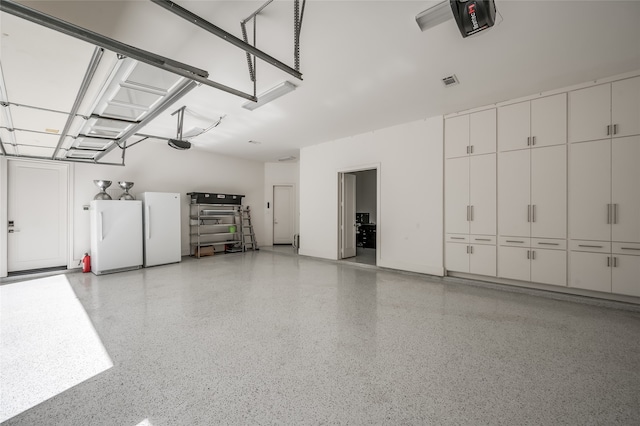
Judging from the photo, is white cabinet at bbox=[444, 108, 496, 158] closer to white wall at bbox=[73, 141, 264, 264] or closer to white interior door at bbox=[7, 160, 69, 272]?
white wall at bbox=[73, 141, 264, 264]

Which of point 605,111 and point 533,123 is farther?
point 533,123

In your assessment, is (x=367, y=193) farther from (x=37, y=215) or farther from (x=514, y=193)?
(x=37, y=215)

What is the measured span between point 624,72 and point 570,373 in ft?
12.7

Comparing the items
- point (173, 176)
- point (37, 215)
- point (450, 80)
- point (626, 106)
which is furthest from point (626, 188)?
point (37, 215)

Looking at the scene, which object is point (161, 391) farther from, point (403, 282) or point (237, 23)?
point (403, 282)

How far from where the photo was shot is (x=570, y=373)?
203cm

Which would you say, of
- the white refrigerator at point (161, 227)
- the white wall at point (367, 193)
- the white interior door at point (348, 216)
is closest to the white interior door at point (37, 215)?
the white refrigerator at point (161, 227)

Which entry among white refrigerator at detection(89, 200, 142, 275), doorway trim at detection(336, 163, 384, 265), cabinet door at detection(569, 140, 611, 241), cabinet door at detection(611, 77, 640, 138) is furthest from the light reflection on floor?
cabinet door at detection(611, 77, 640, 138)

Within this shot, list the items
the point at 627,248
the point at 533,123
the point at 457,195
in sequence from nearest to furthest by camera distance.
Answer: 1. the point at 627,248
2. the point at 533,123
3. the point at 457,195

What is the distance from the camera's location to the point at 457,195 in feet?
15.6

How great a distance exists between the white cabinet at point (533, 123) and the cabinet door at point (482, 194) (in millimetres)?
331

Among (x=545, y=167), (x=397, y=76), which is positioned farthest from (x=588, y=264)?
(x=397, y=76)

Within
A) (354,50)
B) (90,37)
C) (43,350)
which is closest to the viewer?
(90,37)

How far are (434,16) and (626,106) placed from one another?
10.3ft
